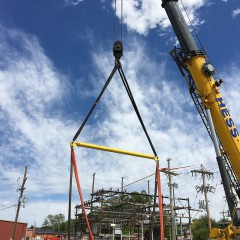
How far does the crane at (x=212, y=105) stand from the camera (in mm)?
9469

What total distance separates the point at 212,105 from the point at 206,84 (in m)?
0.87

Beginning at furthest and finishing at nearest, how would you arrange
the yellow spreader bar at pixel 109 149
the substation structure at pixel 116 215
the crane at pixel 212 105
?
1. the substation structure at pixel 116 215
2. the crane at pixel 212 105
3. the yellow spreader bar at pixel 109 149

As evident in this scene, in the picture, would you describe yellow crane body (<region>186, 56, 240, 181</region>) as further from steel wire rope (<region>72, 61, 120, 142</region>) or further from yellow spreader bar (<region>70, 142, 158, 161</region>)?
steel wire rope (<region>72, 61, 120, 142</region>)

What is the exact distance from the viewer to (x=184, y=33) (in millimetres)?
12516

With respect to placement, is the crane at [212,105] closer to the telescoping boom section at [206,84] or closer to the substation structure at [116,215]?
the telescoping boom section at [206,84]

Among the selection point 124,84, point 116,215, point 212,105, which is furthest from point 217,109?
point 116,215

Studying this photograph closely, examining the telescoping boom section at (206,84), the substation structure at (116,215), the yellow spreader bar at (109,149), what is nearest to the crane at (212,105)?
the telescoping boom section at (206,84)

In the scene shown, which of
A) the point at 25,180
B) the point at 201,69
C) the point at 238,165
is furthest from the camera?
the point at 25,180

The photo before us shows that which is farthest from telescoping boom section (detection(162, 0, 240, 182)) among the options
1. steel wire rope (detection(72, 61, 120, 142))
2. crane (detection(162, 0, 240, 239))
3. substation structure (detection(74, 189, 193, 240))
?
substation structure (detection(74, 189, 193, 240))

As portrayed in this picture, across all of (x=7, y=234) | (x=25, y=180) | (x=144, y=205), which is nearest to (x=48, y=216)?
(x=7, y=234)

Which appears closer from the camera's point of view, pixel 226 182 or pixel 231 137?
pixel 226 182

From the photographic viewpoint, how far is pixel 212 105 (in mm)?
11570

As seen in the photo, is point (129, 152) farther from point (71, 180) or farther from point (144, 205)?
point (144, 205)

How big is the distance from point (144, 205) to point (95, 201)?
513 centimetres
